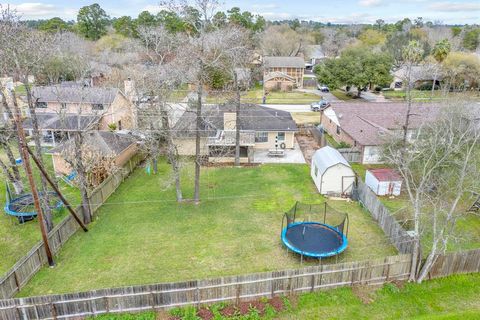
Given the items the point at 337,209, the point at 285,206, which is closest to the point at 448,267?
the point at 337,209

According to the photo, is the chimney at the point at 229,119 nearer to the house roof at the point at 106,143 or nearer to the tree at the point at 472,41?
the house roof at the point at 106,143

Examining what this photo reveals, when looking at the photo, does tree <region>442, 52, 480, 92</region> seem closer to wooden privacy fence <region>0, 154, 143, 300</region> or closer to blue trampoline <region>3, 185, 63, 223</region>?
wooden privacy fence <region>0, 154, 143, 300</region>

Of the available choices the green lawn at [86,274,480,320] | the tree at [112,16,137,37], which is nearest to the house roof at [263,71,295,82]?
the tree at [112,16,137,37]

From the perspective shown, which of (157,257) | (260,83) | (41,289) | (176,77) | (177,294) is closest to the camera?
(177,294)

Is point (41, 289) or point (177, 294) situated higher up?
point (177, 294)

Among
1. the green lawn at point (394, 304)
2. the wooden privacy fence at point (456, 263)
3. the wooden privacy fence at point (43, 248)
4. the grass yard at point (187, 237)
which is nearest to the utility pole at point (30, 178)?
the wooden privacy fence at point (43, 248)

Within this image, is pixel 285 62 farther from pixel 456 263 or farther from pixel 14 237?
pixel 14 237

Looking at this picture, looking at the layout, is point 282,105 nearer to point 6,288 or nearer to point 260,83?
point 260,83
